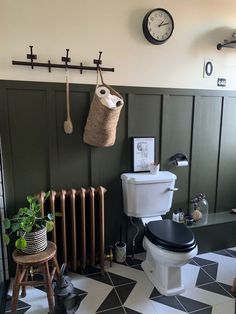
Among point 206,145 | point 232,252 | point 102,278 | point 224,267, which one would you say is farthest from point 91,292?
point 206,145

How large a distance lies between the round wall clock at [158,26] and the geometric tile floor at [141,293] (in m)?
1.99

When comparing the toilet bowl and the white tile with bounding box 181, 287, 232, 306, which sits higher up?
the toilet bowl

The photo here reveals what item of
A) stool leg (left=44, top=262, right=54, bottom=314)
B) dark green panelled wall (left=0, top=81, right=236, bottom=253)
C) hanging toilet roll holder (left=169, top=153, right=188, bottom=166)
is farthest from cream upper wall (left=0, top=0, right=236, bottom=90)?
stool leg (left=44, top=262, right=54, bottom=314)

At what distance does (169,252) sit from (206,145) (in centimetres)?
121

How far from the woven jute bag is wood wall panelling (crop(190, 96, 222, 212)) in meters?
0.92

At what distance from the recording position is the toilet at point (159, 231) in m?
1.79

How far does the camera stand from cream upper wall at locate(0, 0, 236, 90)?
5.95 feet

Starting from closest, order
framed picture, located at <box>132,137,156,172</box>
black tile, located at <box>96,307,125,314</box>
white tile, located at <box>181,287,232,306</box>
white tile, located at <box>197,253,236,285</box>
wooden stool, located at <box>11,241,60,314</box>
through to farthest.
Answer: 1. wooden stool, located at <box>11,241,60,314</box>
2. black tile, located at <box>96,307,125,314</box>
3. white tile, located at <box>181,287,232,306</box>
4. white tile, located at <box>197,253,236,285</box>
5. framed picture, located at <box>132,137,156,172</box>

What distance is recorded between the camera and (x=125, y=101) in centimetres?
215

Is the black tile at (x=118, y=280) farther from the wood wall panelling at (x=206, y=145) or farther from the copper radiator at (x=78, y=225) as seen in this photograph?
the wood wall panelling at (x=206, y=145)

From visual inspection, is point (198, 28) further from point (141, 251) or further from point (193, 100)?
point (141, 251)

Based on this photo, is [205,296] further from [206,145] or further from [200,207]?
[206,145]

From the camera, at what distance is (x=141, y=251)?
2451mm

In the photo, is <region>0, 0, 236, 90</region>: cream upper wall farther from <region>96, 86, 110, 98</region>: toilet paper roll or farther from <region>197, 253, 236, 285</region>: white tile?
<region>197, 253, 236, 285</region>: white tile
